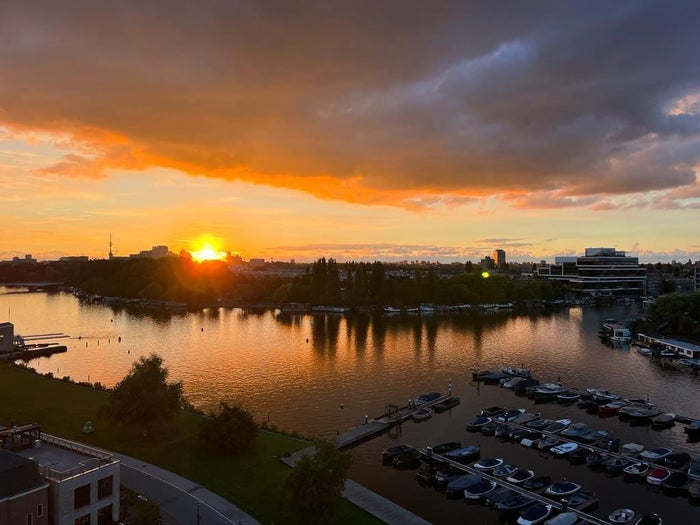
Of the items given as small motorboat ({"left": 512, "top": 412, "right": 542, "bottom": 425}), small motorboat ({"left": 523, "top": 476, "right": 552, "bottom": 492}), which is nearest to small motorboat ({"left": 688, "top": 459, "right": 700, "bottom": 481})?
small motorboat ({"left": 523, "top": 476, "right": 552, "bottom": 492})

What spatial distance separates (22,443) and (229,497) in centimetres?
1171

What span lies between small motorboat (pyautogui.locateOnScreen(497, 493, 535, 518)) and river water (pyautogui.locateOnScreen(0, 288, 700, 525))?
87cm

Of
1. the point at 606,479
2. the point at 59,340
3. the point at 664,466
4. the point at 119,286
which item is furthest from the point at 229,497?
the point at 119,286

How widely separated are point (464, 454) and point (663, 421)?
857 inches

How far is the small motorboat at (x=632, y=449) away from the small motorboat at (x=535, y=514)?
12.6 metres

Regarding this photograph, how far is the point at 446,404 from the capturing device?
183 feet

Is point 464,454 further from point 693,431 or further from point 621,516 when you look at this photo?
point 693,431

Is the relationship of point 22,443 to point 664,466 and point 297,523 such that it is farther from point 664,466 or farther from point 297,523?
point 664,466

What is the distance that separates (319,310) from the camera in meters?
148

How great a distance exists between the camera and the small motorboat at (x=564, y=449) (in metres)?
42.3

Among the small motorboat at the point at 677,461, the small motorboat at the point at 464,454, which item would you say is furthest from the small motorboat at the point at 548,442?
the small motorboat at the point at 677,461

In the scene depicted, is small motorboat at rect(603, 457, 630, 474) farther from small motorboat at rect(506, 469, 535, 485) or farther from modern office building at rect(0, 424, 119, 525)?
modern office building at rect(0, 424, 119, 525)

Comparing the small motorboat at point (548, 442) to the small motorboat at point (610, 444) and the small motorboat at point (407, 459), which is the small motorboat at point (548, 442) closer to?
the small motorboat at point (610, 444)

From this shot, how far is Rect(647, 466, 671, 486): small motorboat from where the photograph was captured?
36812mm
